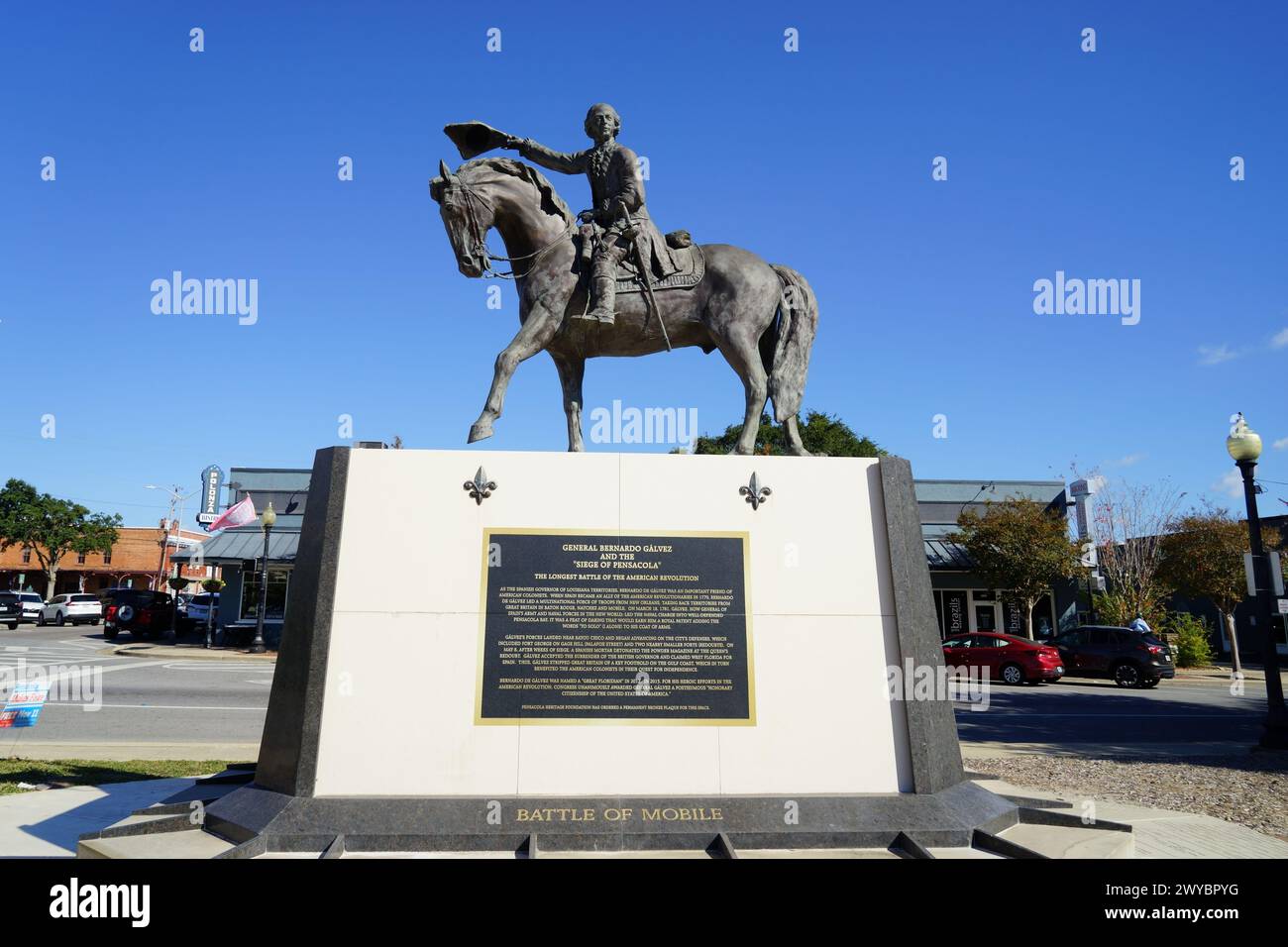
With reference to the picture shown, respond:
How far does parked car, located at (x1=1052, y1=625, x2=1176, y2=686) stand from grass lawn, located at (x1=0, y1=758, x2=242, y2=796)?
22678mm

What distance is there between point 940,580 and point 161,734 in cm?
2873

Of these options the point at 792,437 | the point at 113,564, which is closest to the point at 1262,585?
the point at 792,437

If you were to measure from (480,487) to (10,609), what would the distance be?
49.4m

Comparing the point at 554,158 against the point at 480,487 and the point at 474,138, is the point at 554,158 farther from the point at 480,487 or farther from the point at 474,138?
the point at 480,487

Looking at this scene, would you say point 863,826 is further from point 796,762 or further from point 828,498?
point 828,498

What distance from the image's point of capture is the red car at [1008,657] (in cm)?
2256

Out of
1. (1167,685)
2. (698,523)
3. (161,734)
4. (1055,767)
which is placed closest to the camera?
(698,523)

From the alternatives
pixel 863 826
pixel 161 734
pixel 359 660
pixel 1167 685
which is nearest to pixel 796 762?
pixel 863 826

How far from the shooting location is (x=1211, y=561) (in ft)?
99.5

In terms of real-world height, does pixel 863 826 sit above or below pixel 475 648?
below

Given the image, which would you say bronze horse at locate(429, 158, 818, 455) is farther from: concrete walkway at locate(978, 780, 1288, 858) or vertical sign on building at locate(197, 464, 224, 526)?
vertical sign on building at locate(197, 464, 224, 526)

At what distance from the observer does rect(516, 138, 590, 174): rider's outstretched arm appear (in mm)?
7844

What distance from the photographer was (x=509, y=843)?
16.6ft

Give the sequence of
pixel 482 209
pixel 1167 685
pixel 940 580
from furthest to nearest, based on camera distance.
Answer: pixel 940 580, pixel 1167 685, pixel 482 209
